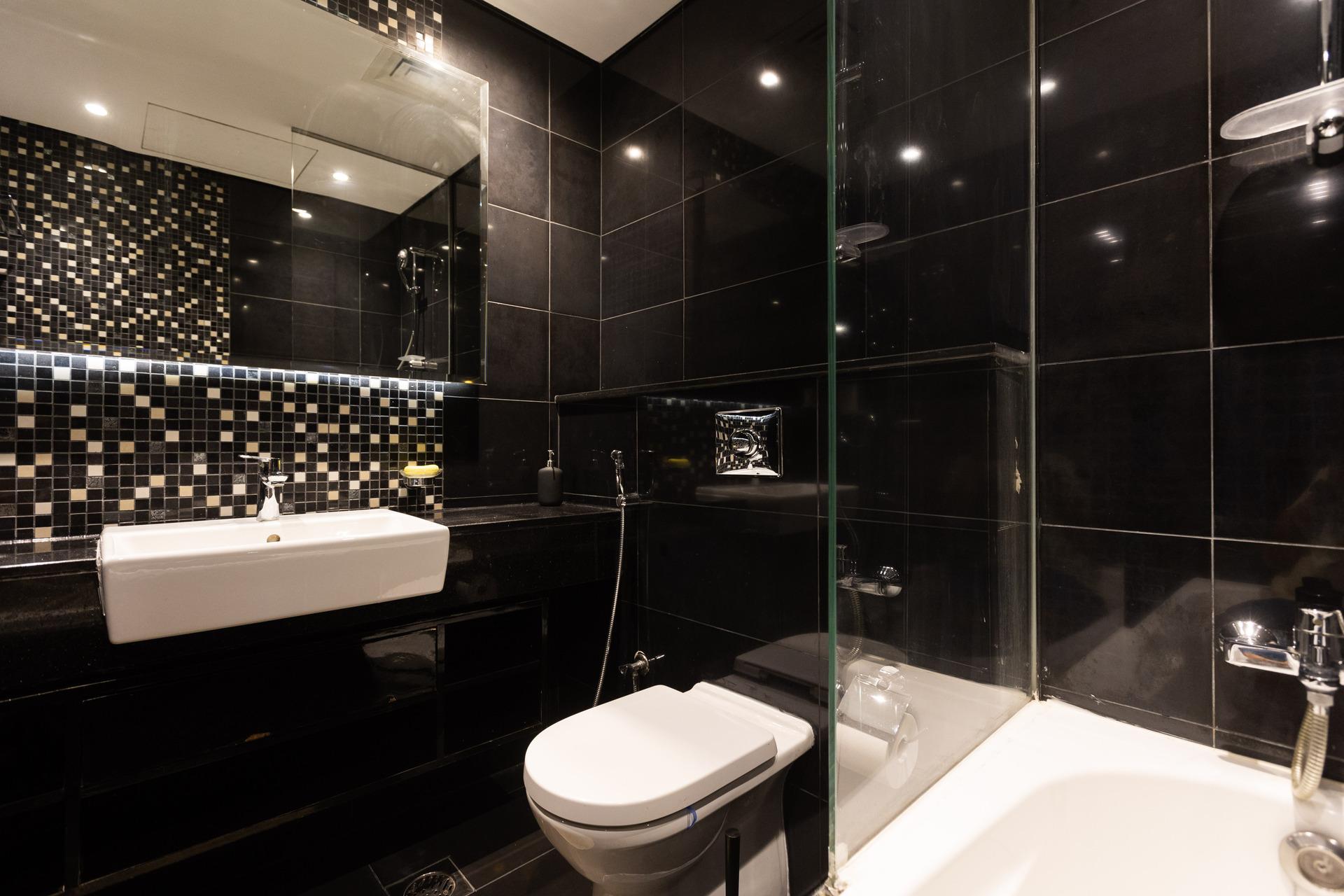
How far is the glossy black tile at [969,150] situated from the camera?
1.03m

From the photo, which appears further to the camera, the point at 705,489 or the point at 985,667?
the point at 705,489

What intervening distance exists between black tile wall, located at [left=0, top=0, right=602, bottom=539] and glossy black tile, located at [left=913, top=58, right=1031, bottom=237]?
1.06m

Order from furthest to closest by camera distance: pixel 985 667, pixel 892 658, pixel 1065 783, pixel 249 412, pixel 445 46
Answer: pixel 445 46, pixel 249 412, pixel 985 667, pixel 1065 783, pixel 892 658

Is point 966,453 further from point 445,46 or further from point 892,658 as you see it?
point 445,46

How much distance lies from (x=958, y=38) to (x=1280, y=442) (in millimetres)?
1040

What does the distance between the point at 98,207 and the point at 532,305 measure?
3.94 ft

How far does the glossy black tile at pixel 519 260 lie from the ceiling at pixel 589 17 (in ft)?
2.40

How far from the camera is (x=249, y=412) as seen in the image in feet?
5.40

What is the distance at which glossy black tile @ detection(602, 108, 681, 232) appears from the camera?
2111 mm

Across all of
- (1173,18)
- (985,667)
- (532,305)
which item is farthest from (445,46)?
(985,667)

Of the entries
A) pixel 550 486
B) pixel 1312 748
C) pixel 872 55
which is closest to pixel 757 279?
pixel 872 55

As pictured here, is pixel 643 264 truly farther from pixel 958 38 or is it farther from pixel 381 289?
pixel 958 38

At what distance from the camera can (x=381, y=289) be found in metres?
1.86

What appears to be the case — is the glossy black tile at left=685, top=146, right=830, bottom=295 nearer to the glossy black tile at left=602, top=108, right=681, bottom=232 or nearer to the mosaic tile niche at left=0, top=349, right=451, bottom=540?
the glossy black tile at left=602, top=108, right=681, bottom=232
